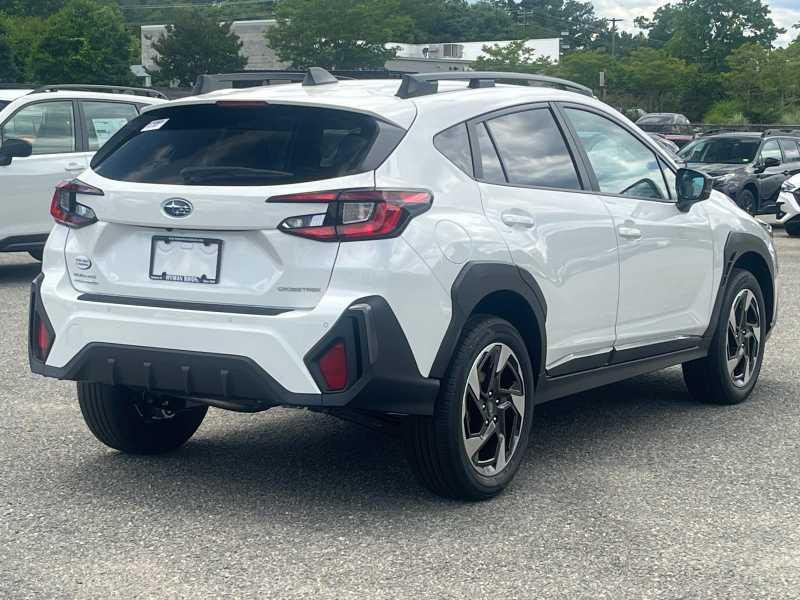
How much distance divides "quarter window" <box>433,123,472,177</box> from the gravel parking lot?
4.49 feet

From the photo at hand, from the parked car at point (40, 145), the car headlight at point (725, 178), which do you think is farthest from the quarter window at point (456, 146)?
the car headlight at point (725, 178)

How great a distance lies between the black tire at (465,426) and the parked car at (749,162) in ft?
53.7

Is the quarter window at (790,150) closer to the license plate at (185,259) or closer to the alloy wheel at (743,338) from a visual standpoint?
the alloy wheel at (743,338)

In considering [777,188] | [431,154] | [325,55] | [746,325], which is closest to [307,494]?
[431,154]

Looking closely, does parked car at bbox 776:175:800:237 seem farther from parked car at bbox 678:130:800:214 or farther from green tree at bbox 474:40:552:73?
green tree at bbox 474:40:552:73

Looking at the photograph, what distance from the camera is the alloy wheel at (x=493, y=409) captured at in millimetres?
5262

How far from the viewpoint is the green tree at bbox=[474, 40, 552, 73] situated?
84.1 m

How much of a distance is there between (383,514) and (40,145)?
30.1ft

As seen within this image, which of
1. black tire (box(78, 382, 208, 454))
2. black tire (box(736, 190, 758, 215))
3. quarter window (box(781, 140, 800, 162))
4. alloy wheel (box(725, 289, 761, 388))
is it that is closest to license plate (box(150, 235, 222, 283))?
black tire (box(78, 382, 208, 454))

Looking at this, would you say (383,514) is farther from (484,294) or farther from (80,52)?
(80,52)

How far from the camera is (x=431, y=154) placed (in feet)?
17.2

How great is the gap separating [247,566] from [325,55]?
87716 mm

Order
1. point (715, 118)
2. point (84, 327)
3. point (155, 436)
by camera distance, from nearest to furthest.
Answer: point (84, 327), point (155, 436), point (715, 118)

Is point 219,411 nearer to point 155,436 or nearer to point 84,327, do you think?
point 155,436
